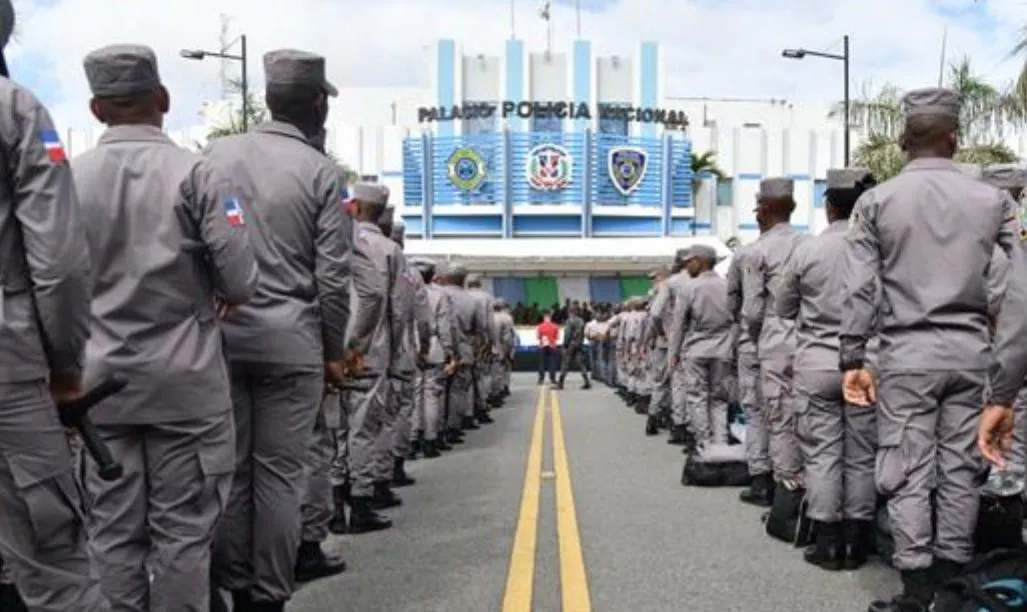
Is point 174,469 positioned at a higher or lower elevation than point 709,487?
higher

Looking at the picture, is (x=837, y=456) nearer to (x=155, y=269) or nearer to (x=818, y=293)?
(x=818, y=293)

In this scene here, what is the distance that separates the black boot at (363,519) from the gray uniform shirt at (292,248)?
285cm

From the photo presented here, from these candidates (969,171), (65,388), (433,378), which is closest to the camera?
(65,388)

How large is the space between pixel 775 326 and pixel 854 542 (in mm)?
1973

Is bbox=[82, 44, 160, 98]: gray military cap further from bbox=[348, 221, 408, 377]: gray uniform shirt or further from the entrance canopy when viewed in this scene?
the entrance canopy

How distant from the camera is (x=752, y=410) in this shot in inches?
367

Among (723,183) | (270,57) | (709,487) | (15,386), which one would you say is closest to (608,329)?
(709,487)

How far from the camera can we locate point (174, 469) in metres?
4.46

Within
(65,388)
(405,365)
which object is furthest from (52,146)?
(405,365)

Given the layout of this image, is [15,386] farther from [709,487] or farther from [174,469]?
[709,487]

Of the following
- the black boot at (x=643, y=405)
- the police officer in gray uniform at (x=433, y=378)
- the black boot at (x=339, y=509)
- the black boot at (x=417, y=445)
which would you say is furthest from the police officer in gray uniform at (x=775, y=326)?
the black boot at (x=643, y=405)

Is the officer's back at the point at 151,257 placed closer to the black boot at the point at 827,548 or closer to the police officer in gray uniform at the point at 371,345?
the police officer in gray uniform at the point at 371,345

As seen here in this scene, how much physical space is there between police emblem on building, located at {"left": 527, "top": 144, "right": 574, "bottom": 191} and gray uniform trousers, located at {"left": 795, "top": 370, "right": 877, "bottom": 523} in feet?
154

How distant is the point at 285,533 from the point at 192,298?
1.19 m
